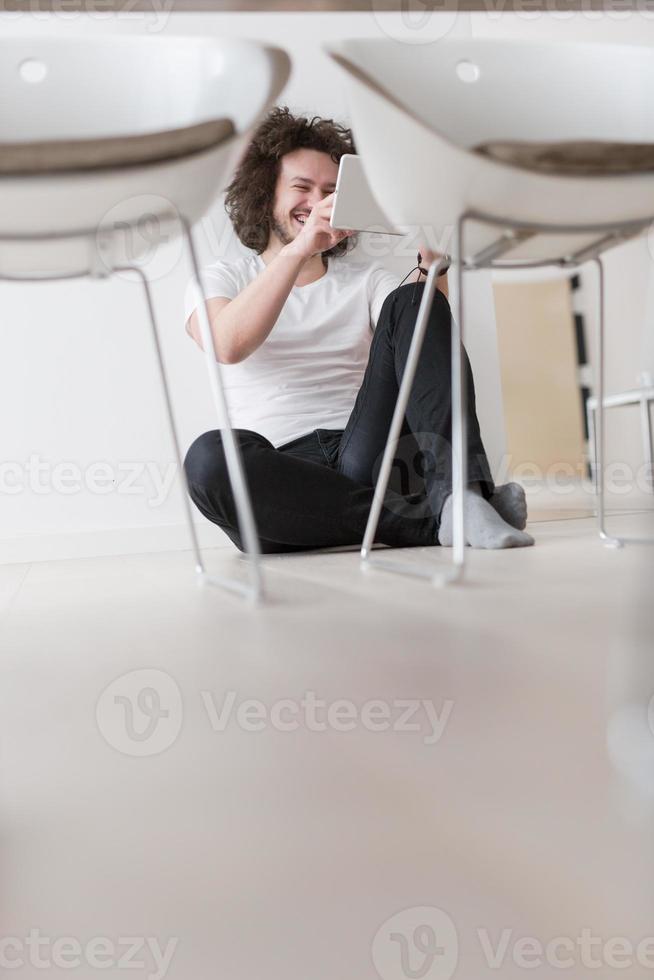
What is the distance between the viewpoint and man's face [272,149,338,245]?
79.7 inches

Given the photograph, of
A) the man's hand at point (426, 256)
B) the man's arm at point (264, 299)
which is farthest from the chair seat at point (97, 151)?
the man's hand at point (426, 256)

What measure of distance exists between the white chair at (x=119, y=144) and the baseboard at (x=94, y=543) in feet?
3.09

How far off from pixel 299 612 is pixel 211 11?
1.78 meters

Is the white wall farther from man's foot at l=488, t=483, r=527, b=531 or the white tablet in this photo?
the white tablet

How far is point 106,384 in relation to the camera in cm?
218

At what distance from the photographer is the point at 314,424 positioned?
6.33 feet

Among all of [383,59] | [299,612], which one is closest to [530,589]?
[299,612]

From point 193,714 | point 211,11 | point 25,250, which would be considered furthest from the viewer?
point 211,11

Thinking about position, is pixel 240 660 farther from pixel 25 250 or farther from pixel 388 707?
pixel 25 250

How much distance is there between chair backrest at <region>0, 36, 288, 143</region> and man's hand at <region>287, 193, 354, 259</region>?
16.3 inches

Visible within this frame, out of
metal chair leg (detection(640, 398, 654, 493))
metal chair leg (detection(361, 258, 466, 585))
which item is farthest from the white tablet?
metal chair leg (detection(640, 398, 654, 493))

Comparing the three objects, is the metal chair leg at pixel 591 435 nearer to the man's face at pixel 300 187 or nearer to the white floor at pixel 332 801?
the man's face at pixel 300 187

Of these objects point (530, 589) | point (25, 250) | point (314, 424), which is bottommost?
point (530, 589)

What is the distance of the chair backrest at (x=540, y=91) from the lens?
1111 mm
